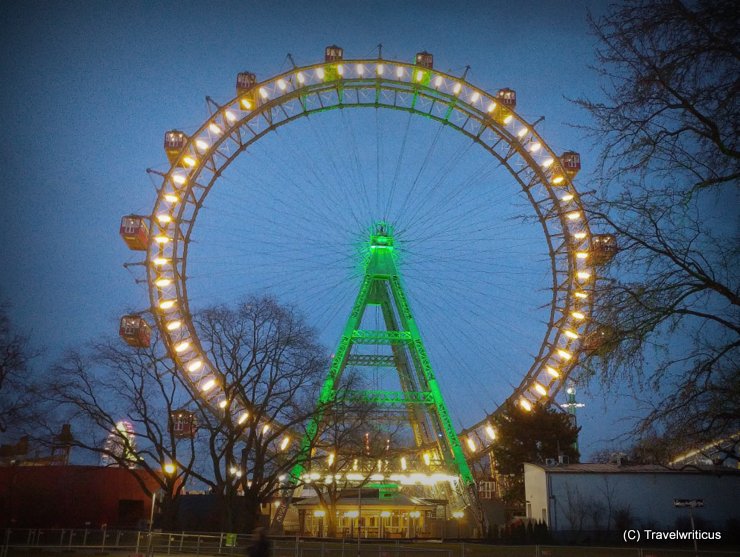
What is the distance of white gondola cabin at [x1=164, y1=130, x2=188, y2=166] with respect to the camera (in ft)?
119

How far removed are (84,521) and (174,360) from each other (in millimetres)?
11010

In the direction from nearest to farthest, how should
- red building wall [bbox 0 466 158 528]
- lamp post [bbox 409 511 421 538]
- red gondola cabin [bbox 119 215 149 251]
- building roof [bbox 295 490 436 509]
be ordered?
1. red building wall [bbox 0 466 158 528]
2. red gondola cabin [bbox 119 215 149 251]
3. building roof [bbox 295 490 436 509]
4. lamp post [bbox 409 511 421 538]

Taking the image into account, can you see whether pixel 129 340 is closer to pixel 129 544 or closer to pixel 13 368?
pixel 13 368

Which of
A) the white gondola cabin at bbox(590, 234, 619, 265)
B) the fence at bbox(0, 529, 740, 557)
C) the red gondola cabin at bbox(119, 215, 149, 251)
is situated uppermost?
the red gondola cabin at bbox(119, 215, 149, 251)

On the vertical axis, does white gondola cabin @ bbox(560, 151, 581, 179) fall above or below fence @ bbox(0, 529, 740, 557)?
above

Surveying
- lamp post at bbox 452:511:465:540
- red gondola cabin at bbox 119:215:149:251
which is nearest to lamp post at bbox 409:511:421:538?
lamp post at bbox 452:511:465:540

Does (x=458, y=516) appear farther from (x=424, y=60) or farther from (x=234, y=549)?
(x=424, y=60)

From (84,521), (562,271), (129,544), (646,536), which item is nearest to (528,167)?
(562,271)

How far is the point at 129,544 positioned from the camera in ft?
77.7

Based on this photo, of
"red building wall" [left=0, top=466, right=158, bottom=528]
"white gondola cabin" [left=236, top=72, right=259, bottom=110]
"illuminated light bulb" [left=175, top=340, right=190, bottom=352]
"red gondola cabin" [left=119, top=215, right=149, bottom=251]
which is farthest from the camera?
"white gondola cabin" [left=236, top=72, right=259, bottom=110]

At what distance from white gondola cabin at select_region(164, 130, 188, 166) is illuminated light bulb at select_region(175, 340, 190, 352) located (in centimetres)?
976

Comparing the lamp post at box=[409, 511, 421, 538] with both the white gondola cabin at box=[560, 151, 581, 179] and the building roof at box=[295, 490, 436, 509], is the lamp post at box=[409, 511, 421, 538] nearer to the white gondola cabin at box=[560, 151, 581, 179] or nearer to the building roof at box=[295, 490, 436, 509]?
the building roof at box=[295, 490, 436, 509]

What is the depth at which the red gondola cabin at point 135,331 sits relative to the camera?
31.1 m

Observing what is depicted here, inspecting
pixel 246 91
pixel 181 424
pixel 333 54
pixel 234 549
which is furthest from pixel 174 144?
pixel 234 549
